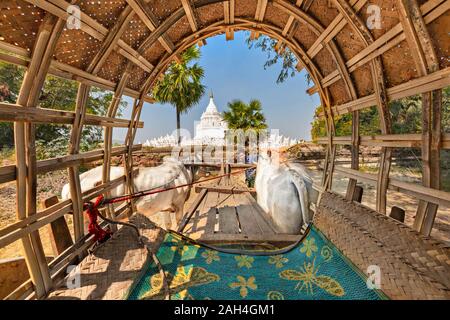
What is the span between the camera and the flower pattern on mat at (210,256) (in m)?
2.49

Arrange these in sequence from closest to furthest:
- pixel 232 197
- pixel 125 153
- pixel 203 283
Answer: pixel 203 283
pixel 125 153
pixel 232 197

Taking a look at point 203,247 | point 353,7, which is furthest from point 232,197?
point 353,7

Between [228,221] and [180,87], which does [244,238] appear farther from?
[180,87]

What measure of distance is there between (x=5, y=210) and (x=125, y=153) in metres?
9.12

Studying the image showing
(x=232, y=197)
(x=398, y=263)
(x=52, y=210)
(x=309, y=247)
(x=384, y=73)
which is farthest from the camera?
(x=232, y=197)

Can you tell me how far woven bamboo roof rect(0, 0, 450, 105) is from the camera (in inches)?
64.3

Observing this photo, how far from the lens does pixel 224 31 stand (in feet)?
10.8

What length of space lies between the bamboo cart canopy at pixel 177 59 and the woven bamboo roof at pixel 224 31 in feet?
0.03

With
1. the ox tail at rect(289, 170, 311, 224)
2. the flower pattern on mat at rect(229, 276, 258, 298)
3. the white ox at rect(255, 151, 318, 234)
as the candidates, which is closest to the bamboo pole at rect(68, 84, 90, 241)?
the flower pattern on mat at rect(229, 276, 258, 298)

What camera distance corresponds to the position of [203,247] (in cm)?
271

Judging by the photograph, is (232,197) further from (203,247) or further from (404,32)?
(404,32)

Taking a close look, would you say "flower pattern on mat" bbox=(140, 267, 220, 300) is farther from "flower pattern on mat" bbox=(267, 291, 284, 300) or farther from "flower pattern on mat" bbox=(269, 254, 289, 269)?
"flower pattern on mat" bbox=(269, 254, 289, 269)

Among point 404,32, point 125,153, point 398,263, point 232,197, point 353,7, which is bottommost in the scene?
point 232,197

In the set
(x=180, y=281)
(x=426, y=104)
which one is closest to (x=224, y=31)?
(x=426, y=104)
